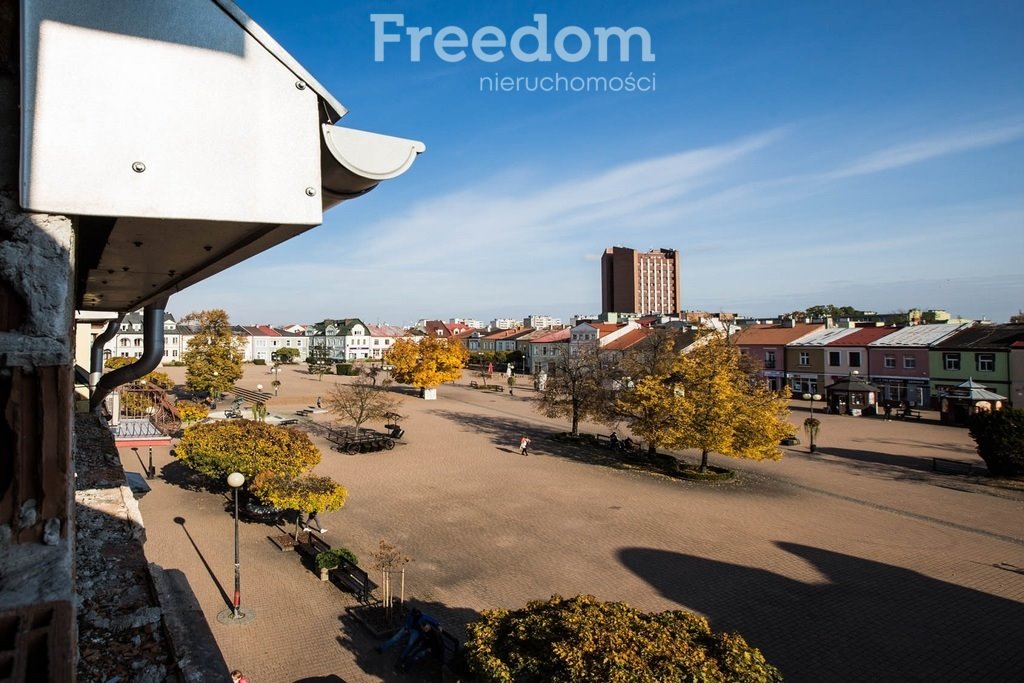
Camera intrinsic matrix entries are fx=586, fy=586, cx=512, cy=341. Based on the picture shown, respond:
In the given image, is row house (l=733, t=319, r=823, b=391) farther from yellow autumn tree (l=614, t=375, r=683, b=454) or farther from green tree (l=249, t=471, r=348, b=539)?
Answer: green tree (l=249, t=471, r=348, b=539)

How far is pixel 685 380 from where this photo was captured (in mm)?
23500

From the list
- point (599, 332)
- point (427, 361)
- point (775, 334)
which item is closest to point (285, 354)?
point (599, 332)

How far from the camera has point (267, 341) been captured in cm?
11675

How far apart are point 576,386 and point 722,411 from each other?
1083 centimetres

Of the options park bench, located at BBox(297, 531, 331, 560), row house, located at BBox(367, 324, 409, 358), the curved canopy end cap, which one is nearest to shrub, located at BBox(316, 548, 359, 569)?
park bench, located at BBox(297, 531, 331, 560)

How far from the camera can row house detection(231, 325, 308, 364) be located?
376 ft

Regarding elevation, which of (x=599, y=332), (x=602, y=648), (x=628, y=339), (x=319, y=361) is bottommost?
(x=602, y=648)

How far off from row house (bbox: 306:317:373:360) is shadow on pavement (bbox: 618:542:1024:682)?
321 ft

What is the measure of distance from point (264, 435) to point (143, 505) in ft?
14.2

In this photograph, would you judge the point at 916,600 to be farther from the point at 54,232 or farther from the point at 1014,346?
the point at 1014,346

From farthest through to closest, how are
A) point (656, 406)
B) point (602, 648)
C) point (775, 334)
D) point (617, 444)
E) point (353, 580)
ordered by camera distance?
point (775, 334) → point (617, 444) → point (656, 406) → point (353, 580) → point (602, 648)

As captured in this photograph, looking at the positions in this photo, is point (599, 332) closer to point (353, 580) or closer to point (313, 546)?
point (313, 546)

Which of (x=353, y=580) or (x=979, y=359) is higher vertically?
(x=979, y=359)

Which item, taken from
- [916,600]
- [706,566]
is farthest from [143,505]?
[916,600]
